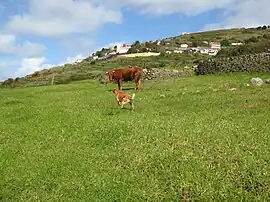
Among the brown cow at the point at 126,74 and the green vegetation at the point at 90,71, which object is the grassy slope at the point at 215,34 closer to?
the green vegetation at the point at 90,71

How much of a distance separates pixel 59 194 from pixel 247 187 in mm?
4274

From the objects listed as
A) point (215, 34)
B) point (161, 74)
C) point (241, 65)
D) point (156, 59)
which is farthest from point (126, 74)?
point (215, 34)

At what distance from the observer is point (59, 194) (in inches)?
A: 428

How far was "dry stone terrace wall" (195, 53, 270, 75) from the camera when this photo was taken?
39.7m

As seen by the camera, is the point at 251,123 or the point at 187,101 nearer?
the point at 251,123

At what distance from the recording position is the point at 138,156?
12.4 metres

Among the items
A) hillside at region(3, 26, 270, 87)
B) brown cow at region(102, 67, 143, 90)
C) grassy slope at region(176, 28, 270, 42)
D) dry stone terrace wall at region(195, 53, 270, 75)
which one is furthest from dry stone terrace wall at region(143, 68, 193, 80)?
grassy slope at region(176, 28, 270, 42)

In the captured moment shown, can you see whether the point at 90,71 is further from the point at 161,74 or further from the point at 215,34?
the point at 215,34

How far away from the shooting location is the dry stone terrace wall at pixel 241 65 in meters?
39.7

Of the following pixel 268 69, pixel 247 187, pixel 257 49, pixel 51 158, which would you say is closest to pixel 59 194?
pixel 51 158

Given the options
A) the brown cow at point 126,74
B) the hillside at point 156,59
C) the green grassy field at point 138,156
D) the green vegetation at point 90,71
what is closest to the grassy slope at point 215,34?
the hillside at point 156,59

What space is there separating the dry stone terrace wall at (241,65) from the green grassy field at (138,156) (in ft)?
70.3

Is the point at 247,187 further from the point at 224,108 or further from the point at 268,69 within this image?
the point at 268,69

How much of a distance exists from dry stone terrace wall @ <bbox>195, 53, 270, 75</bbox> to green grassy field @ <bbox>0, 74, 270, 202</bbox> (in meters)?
21.4
